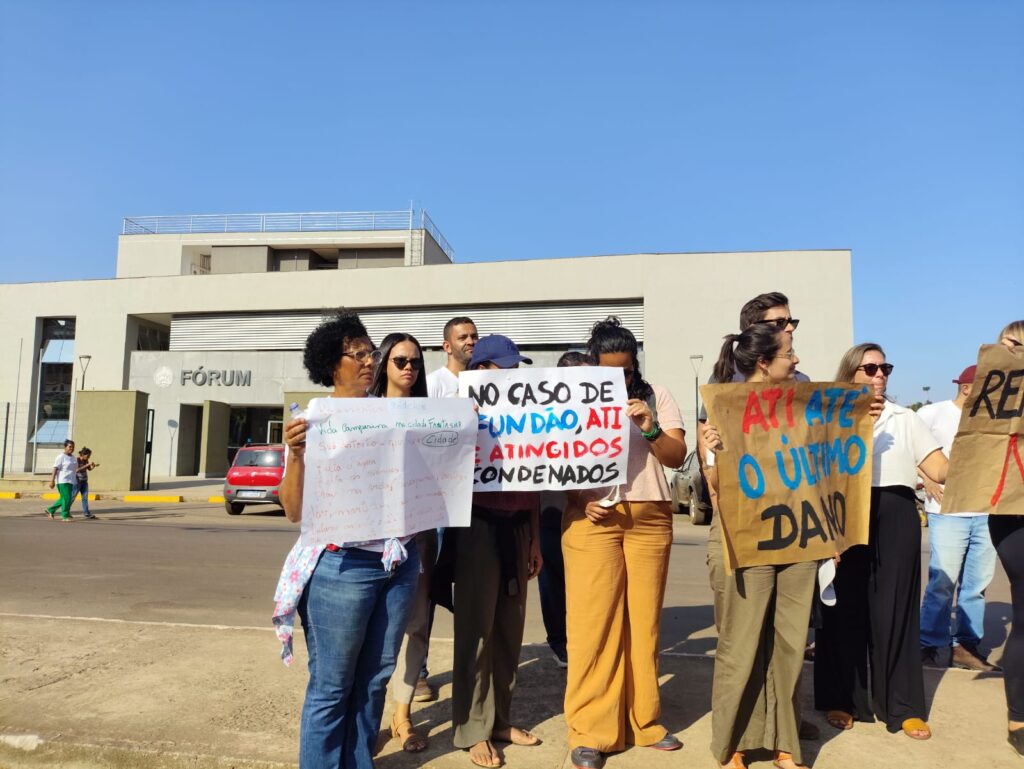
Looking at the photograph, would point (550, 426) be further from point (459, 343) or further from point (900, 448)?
point (900, 448)

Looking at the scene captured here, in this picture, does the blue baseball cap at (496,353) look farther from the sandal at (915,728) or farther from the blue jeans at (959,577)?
the blue jeans at (959,577)

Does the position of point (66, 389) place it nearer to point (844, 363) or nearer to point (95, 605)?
point (95, 605)

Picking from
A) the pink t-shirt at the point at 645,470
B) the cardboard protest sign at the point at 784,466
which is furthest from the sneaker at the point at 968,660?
the pink t-shirt at the point at 645,470

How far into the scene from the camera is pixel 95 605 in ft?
23.9

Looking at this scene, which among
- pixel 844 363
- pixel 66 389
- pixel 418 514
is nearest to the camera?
pixel 418 514

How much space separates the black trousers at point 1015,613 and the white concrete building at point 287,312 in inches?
841

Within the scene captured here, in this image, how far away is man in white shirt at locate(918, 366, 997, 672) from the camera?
5656 millimetres

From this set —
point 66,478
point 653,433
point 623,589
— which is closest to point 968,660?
point 623,589

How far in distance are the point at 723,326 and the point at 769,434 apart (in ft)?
81.2

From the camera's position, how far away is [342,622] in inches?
122

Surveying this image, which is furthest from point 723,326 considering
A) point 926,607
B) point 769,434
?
point 769,434

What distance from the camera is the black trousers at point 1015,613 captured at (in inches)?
153

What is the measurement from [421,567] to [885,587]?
2.52 metres

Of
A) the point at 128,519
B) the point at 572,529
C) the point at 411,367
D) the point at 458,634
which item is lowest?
the point at 128,519
